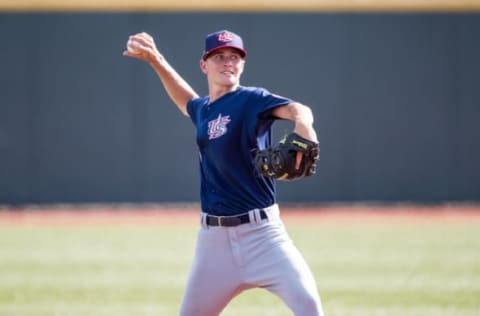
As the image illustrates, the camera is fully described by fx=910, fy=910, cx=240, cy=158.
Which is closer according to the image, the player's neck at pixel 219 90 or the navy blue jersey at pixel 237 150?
the navy blue jersey at pixel 237 150

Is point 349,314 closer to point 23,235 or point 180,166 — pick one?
point 23,235

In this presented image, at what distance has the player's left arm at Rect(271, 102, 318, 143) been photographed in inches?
164

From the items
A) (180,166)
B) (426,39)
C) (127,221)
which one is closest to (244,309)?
(127,221)

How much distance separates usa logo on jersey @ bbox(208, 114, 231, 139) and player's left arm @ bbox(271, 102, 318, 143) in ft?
1.01

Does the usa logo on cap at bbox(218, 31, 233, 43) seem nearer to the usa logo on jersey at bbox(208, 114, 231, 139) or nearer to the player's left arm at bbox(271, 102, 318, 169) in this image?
the usa logo on jersey at bbox(208, 114, 231, 139)

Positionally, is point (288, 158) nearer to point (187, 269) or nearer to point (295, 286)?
point (295, 286)

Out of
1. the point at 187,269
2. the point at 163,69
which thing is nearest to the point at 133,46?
the point at 163,69

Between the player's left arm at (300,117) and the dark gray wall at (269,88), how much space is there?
40.7 feet

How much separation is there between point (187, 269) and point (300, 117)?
5639 mm

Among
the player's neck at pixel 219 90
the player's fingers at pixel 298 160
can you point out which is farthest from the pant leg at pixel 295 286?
the player's neck at pixel 219 90

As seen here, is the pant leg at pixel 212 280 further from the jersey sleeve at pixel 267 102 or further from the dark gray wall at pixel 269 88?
the dark gray wall at pixel 269 88

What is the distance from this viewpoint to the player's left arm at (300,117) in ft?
13.7

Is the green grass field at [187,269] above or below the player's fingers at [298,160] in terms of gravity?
below

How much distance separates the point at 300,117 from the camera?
4.23m
